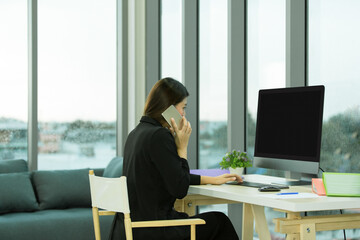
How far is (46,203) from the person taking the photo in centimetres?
463

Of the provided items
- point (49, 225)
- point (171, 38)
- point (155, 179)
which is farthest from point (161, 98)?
point (171, 38)

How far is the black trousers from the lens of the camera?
2.69 m

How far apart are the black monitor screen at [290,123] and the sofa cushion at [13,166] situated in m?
2.42

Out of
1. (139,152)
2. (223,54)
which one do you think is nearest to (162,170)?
(139,152)

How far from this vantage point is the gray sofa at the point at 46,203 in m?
4.15

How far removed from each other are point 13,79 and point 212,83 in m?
1.92

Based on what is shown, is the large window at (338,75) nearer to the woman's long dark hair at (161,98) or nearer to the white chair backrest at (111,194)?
the woman's long dark hair at (161,98)

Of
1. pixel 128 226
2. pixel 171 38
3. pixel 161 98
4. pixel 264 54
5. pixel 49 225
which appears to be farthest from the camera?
pixel 171 38

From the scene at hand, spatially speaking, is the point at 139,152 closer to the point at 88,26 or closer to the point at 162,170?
the point at 162,170

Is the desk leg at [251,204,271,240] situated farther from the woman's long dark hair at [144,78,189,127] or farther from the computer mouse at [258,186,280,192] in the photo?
the woman's long dark hair at [144,78,189,127]

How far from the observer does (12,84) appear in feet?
16.8

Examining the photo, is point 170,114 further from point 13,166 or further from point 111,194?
point 13,166

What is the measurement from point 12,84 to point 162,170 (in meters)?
2.97

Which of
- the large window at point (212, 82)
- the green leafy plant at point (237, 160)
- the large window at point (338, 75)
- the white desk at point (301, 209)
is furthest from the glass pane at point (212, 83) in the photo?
the white desk at point (301, 209)
